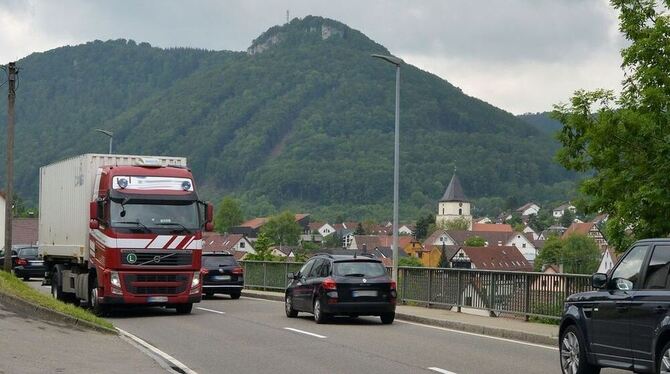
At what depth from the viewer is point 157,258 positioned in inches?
955

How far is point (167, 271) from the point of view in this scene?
80.3ft

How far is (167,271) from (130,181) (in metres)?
2.18

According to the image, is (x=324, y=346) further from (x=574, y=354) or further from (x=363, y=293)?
(x=574, y=354)

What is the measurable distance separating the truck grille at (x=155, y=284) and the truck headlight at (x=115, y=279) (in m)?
0.15

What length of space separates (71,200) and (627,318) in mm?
18025

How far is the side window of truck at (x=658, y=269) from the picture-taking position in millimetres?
11180

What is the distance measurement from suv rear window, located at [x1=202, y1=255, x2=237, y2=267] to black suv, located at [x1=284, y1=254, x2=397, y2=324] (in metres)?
10.6

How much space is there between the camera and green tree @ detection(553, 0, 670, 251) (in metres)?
21.3

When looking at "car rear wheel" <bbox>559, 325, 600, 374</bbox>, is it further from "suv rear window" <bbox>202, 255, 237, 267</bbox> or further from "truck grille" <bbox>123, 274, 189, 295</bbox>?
"suv rear window" <bbox>202, 255, 237, 267</bbox>

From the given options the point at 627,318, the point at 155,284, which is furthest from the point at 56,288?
the point at 627,318

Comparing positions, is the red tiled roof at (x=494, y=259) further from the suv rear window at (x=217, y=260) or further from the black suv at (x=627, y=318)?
the black suv at (x=627, y=318)

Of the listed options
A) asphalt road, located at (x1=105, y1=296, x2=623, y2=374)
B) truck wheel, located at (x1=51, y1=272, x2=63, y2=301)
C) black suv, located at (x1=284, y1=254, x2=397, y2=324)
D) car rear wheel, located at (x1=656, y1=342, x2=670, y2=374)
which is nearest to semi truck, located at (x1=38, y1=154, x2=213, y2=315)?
asphalt road, located at (x1=105, y1=296, x2=623, y2=374)

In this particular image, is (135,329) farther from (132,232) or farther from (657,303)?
(657,303)

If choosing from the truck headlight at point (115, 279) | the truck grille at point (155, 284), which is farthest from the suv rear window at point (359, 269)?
the truck headlight at point (115, 279)
